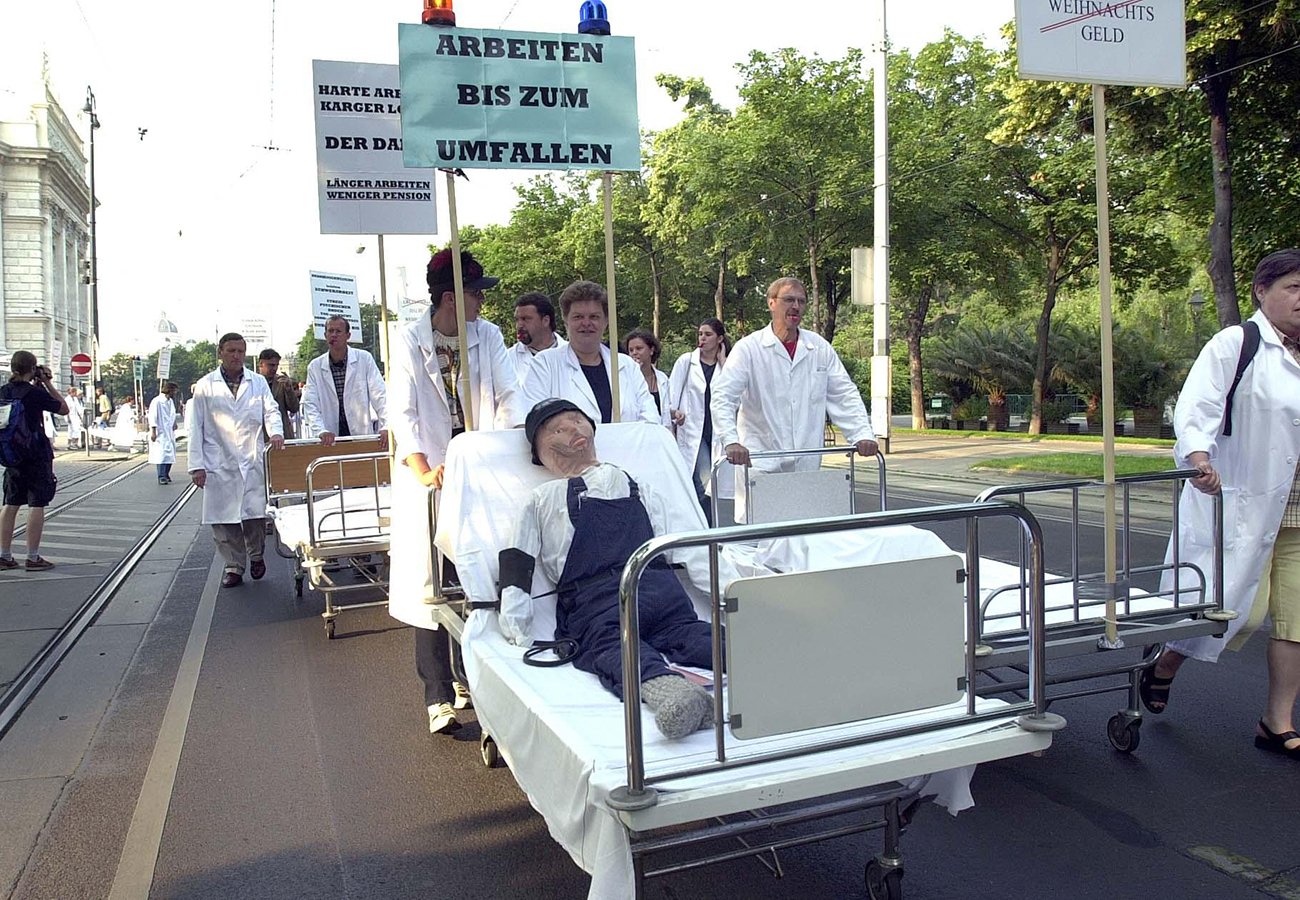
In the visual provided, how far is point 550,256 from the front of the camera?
44.1 metres

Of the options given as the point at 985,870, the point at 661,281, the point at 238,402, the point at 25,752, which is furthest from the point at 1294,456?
the point at 661,281

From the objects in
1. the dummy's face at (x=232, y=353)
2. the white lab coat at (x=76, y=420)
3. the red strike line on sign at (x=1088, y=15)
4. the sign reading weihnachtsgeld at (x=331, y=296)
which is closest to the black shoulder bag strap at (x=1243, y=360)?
the red strike line on sign at (x=1088, y=15)

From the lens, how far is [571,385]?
257 inches

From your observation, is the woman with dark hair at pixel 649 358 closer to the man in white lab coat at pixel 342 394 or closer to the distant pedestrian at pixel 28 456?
the man in white lab coat at pixel 342 394

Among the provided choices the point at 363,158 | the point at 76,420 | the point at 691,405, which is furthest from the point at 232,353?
the point at 76,420

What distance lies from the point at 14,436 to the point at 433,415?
21.2 feet

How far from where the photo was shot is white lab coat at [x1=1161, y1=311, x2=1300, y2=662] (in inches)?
180

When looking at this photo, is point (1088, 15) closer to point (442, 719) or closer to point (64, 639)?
point (442, 719)

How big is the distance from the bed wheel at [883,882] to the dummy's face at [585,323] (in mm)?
3693

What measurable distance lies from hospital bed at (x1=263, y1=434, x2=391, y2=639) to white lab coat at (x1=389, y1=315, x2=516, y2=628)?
2.03 m

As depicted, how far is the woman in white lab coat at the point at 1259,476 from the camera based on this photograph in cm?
457

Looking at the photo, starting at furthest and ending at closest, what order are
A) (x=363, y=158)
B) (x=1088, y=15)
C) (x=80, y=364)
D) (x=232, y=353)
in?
(x=80, y=364) → (x=232, y=353) → (x=363, y=158) → (x=1088, y=15)

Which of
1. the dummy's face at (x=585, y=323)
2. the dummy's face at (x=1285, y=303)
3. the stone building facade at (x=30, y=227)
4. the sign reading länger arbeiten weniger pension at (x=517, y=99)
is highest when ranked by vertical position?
the stone building facade at (x=30, y=227)

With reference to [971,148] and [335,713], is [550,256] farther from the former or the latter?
[335,713]
